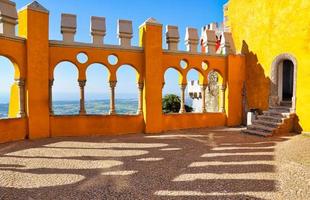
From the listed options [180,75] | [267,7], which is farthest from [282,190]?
[267,7]

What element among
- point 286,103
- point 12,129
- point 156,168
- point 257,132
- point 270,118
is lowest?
point 156,168

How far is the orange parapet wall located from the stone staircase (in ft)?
6.37

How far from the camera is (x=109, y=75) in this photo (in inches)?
435

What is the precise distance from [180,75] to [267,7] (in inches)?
182

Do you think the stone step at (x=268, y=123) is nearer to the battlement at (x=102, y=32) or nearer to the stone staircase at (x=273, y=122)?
the stone staircase at (x=273, y=122)

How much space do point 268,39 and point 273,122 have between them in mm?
3569

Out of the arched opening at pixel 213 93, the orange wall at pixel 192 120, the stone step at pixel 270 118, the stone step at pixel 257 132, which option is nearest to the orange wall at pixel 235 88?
the orange wall at pixel 192 120

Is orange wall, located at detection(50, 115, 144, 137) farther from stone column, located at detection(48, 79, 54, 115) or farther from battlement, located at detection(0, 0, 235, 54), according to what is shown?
battlement, located at detection(0, 0, 235, 54)

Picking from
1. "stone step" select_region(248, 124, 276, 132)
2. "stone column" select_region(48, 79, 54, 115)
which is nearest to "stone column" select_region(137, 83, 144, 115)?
"stone column" select_region(48, 79, 54, 115)

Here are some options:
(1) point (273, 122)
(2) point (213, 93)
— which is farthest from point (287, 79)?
(2) point (213, 93)

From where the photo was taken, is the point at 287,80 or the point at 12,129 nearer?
the point at 12,129

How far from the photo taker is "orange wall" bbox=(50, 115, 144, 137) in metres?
10.2

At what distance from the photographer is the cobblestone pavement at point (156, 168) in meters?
4.91

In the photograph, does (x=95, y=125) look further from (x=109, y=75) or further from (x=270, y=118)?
(x=270, y=118)
